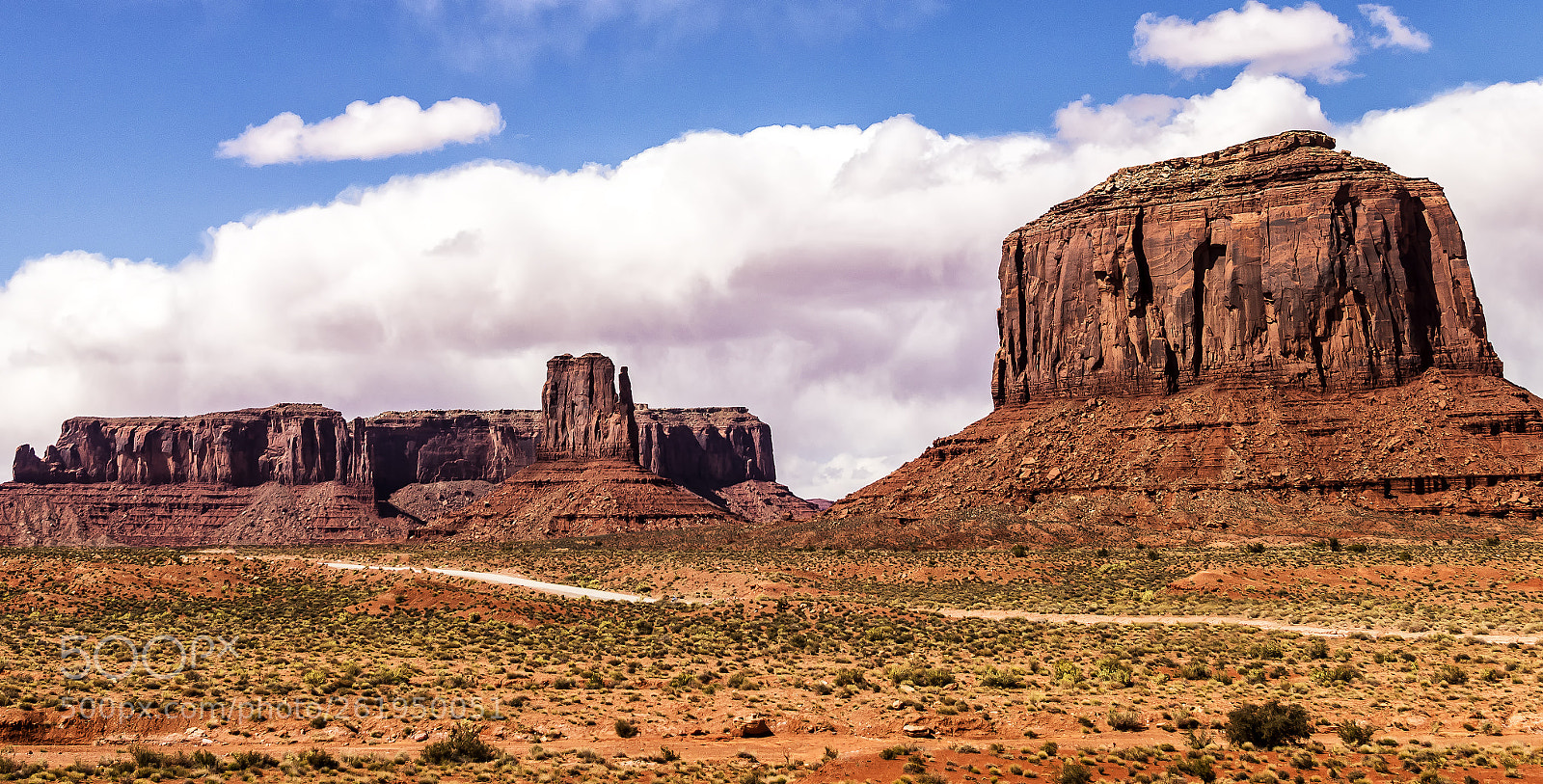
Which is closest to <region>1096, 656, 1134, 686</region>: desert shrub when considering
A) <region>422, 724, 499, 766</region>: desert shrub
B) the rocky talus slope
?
<region>422, 724, 499, 766</region>: desert shrub

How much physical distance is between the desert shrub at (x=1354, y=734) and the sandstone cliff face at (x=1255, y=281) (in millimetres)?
69426

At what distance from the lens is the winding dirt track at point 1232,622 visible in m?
38.7

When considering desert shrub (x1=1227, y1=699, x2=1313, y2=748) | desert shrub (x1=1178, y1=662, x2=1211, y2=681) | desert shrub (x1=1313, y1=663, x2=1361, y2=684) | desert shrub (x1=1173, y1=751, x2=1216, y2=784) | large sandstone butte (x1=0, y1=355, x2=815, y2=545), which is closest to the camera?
desert shrub (x1=1173, y1=751, x2=1216, y2=784)

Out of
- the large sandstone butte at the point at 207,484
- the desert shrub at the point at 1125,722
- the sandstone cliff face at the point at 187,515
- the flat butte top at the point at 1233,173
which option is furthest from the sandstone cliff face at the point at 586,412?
the desert shrub at the point at 1125,722

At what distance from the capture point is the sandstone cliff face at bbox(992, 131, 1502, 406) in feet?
294

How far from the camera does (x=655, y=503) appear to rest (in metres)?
129

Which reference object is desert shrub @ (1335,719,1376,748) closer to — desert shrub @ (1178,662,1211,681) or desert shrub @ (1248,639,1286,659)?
desert shrub @ (1178,662,1211,681)

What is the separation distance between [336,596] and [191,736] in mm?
25242

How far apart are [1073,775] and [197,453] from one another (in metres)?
192

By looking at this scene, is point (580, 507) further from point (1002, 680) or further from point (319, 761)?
point (319, 761)

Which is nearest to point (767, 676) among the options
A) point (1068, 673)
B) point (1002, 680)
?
point (1002, 680)

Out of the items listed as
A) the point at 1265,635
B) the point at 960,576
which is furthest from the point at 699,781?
the point at 960,576

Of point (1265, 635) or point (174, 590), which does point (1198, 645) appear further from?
point (174, 590)

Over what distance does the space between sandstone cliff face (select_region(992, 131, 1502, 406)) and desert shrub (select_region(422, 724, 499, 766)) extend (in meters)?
79.1
